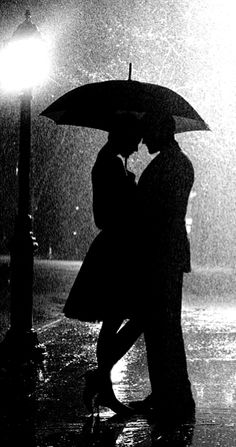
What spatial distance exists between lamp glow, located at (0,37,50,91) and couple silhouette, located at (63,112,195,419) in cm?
301

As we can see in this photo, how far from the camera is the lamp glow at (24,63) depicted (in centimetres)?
849

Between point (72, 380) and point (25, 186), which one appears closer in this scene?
point (72, 380)

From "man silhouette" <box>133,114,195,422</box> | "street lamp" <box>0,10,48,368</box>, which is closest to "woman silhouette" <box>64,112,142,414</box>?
"man silhouette" <box>133,114,195,422</box>

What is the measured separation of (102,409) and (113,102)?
222cm

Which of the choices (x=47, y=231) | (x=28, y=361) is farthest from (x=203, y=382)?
(x=47, y=231)

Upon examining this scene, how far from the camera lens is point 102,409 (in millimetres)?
6000

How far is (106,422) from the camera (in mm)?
5434

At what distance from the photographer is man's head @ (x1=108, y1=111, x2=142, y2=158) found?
5.94m

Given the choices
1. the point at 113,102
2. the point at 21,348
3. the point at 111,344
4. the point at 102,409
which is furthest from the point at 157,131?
the point at 21,348

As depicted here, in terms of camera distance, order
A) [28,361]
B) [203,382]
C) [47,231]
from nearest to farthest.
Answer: [203,382] → [28,361] → [47,231]

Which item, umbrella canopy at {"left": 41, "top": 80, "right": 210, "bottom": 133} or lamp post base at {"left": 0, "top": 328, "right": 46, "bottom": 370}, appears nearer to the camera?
umbrella canopy at {"left": 41, "top": 80, "right": 210, "bottom": 133}

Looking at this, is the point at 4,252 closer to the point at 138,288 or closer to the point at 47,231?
the point at 47,231

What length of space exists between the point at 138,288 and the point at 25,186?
319cm

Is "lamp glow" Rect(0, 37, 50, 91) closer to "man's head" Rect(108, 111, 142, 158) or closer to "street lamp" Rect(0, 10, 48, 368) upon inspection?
"street lamp" Rect(0, 10, 48, 368)
